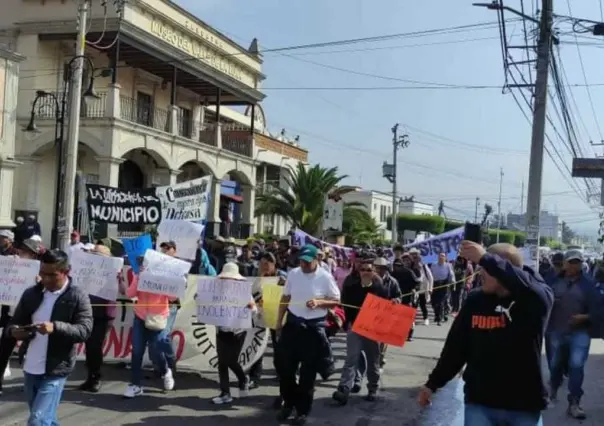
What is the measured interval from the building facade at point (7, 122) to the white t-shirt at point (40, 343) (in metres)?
17.0

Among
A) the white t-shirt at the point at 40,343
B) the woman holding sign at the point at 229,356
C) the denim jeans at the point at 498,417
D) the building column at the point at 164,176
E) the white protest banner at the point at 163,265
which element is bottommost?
the woman holding sign at the point at 229,356

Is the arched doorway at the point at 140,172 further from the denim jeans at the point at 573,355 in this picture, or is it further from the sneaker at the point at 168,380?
the denim jeans at the point at 573,355

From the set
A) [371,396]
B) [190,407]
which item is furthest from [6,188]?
[371,396]

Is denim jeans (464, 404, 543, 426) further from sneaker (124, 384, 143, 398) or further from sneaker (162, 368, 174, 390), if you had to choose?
sneaker (162, 368, 174, 390)

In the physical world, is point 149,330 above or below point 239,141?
below

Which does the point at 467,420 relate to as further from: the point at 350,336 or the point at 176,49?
the point at 176,49

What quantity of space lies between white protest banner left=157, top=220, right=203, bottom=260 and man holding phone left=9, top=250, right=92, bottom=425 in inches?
204

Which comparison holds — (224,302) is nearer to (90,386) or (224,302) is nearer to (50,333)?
(90,386)

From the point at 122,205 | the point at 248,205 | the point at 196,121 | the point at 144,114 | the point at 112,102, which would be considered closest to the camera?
the point at 122,205

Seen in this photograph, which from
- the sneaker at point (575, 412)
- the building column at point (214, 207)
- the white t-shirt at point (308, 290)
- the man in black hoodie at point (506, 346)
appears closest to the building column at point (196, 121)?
the building column at point (214, 207)

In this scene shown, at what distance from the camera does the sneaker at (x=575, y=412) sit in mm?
7934

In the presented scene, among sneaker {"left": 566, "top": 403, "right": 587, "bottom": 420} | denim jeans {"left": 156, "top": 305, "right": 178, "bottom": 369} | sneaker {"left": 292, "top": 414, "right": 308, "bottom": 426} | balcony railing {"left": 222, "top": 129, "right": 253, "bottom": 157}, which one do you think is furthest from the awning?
sneaker {"left": 292, "top": 414, "right": 308, "bottom": 426}

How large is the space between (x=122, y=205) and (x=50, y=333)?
7.64 meters

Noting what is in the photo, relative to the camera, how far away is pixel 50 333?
16.0ft
